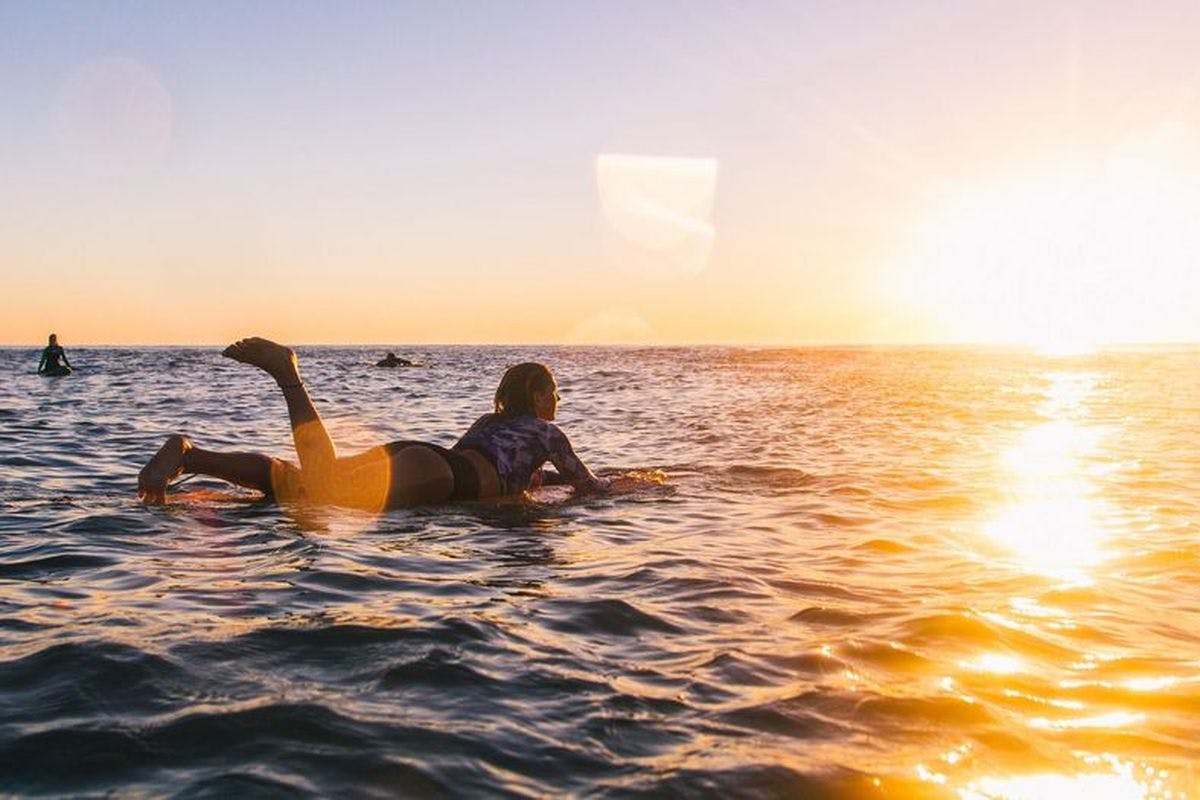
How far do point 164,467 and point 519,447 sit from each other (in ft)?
10.4

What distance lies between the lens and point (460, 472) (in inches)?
345

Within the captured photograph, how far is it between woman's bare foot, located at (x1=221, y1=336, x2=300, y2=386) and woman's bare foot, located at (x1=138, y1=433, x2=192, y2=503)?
858mm

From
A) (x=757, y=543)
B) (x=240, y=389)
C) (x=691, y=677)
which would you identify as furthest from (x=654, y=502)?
(x=240, y=389)

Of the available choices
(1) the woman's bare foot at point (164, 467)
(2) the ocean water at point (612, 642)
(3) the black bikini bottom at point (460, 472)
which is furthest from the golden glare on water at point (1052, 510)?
(1) the woman's bare foot at point (164, 467)

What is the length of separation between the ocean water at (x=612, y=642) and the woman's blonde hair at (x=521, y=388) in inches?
39.5

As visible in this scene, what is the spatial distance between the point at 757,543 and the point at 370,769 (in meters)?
4.79

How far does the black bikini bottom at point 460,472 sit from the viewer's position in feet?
28.6

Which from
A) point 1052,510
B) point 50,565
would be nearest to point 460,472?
point 50,565

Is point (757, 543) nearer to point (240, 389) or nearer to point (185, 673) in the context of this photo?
point (185, 673)

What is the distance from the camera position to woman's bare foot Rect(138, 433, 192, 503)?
7.68m

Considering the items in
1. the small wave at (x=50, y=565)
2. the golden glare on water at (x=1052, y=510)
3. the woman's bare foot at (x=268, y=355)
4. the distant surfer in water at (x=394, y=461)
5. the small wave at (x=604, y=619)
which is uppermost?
the woman's bare foot at (x=268, y=355)

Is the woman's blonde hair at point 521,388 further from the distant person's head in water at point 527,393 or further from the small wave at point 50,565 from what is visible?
Result: the small wave at point 50,565

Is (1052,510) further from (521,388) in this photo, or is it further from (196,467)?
(196,467)

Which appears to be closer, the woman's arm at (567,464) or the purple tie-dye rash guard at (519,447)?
the purple tie-dye rash guard at (519,447)
